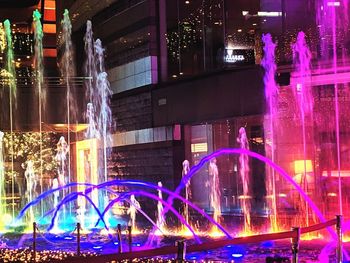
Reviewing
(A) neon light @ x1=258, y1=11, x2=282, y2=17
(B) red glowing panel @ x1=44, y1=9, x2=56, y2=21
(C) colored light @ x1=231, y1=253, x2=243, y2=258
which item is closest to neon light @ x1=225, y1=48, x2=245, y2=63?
(A) neon light @ x1=258, y1=11, x2=282, y2=17

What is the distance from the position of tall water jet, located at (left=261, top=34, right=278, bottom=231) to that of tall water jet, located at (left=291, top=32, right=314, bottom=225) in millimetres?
712

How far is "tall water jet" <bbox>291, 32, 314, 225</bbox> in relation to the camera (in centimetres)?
1764

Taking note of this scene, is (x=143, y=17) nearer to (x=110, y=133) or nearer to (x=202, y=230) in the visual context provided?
(x=110, y=133)

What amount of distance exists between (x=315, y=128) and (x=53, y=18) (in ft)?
106

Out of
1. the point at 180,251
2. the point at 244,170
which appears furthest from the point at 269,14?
the point at 180,251

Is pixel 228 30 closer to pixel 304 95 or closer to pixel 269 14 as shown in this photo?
pixel 269 14

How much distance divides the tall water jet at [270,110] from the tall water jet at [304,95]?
0.71m

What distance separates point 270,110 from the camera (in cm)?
1795

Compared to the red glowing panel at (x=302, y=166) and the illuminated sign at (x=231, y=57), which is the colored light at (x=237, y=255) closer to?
the red glowing panel at (x=302, y=166)

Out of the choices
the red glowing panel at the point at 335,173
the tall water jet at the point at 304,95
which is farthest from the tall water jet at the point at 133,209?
the red glowing panel at the point at 335,173

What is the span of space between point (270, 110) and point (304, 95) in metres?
A: 1.23

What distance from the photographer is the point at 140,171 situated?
77.4 feet

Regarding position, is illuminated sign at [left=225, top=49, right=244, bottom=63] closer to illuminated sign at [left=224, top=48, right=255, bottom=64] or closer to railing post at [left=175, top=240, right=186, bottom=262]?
illuminated sign at [left=224, top=48, right=255, bottom=64]

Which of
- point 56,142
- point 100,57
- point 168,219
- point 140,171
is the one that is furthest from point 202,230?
point 56,142
